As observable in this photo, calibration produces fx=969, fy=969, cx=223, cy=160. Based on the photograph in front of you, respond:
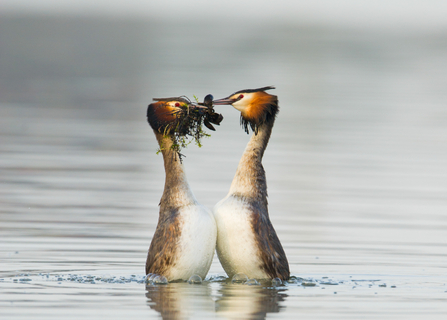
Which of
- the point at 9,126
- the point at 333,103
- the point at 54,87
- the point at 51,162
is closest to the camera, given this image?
the point at 51,162

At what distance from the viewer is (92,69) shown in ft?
160

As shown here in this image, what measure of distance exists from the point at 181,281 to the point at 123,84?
30.4m

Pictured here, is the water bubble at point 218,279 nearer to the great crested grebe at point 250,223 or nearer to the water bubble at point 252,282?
the great crested grebe at point 250,223

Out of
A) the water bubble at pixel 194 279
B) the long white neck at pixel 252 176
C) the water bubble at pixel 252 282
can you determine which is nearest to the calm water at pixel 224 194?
the water bubble at pixel 194 279

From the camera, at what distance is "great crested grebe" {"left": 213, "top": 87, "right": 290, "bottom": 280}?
35.5 feet

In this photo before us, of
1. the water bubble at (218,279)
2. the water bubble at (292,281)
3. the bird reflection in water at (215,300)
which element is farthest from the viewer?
the water bubble at (218,279)

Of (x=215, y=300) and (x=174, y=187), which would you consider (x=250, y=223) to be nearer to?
(x=174, y=187)

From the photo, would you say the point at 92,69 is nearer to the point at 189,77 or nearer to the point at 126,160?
the point at 189,77

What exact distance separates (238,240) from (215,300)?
4.02ft

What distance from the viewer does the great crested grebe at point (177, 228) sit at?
10.6 m

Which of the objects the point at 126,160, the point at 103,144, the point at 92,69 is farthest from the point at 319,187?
the point at 92,69

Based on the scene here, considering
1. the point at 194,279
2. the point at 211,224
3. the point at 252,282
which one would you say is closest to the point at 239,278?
the point at 252,282

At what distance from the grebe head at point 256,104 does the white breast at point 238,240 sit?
1.09 metres

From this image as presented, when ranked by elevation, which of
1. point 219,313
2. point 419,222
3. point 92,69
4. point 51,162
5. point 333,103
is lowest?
point 219,313
